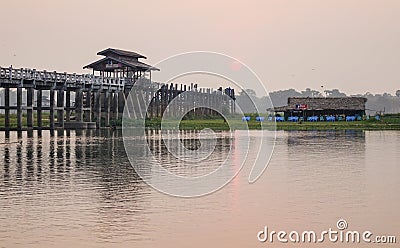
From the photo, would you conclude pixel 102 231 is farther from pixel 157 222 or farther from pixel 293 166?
pixel 293 166

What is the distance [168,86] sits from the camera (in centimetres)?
9769

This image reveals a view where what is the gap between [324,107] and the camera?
108125mm

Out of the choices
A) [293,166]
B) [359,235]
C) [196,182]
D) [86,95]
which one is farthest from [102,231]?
[86,95]

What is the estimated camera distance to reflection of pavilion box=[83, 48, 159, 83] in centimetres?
8925

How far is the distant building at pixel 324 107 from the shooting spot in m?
108

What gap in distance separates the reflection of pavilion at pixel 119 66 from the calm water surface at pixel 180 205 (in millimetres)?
58655

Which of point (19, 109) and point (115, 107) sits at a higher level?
point (115, 107)

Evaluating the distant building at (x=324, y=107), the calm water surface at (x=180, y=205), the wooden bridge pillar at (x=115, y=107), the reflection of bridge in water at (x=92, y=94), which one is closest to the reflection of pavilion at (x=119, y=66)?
the reflection of bridge in water at (x=92, y=94)

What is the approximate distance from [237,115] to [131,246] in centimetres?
10266

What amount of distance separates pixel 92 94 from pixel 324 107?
126 ft

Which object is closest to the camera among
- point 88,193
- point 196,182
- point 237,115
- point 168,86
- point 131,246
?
point 131,246

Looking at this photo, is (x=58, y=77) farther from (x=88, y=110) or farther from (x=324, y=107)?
(x=324, y=107)

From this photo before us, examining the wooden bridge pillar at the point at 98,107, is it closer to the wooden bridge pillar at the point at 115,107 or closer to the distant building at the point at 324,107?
the wooden bridge pillar at the point at 115,107

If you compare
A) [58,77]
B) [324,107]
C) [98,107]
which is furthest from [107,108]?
[324,107]
